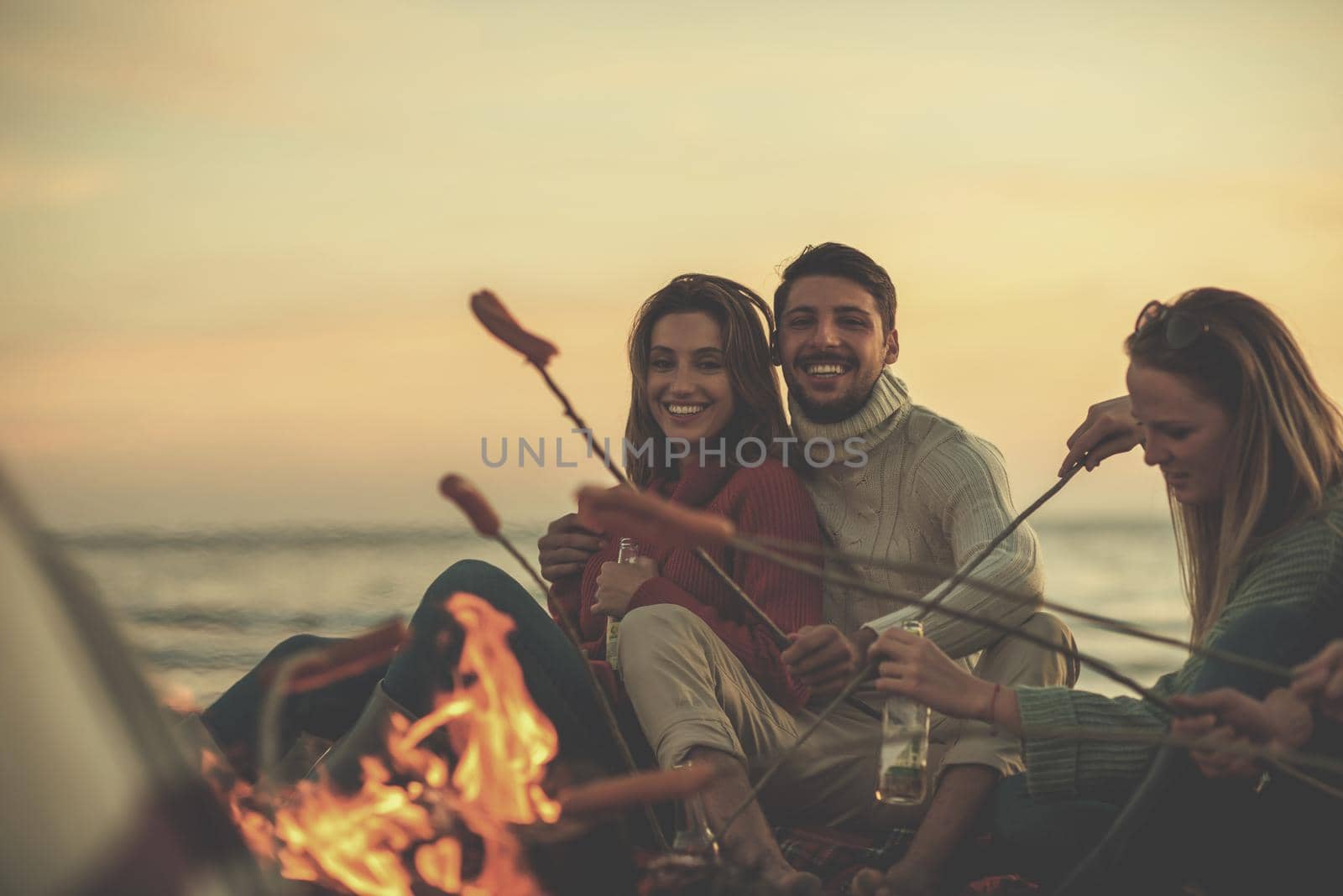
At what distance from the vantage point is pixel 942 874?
3.30 meters

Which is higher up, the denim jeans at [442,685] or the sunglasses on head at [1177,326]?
the sunglasses on head at [1177,326]

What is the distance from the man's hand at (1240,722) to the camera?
2477 mm

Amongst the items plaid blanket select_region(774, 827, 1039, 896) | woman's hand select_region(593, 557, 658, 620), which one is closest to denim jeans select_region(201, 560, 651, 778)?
woman's hand select_region(593, 557, 658, 620)

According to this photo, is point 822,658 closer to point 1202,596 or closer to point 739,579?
point 739,579

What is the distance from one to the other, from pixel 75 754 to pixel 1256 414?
7.93 feet

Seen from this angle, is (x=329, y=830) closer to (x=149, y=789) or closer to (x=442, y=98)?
(x=149, y=789)

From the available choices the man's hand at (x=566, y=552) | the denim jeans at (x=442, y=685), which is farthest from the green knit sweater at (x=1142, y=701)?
the man's hand at (x=566, y=552)


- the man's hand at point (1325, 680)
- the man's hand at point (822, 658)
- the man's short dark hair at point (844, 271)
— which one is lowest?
the man's hand at point (822, 658)

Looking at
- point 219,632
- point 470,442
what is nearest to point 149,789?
point 470,442

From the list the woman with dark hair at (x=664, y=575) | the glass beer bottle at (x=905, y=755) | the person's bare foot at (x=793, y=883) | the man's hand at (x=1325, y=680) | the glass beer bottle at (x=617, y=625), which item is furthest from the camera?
the glass beer bottle at (x=617, y=625)

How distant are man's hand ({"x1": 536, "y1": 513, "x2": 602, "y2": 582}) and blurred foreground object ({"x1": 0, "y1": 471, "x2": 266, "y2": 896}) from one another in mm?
3458

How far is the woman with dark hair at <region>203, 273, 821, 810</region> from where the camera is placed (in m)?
3.49

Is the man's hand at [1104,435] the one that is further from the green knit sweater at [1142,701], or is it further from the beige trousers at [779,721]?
the green knit sweater at [1142,701]

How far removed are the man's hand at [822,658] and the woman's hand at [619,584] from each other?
61 centimetres
